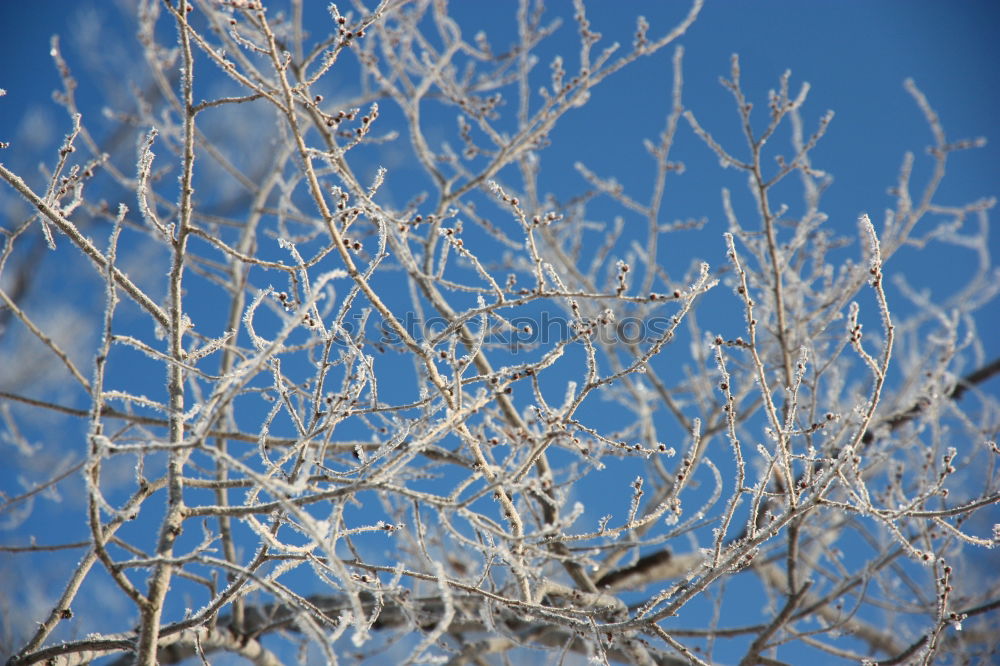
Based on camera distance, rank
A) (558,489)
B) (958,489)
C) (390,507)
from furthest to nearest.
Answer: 1. (958,489)
2. (390,507)
3. (558,489)

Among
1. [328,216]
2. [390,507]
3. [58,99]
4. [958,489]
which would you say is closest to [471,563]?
[390,507]

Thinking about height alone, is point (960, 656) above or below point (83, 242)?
below

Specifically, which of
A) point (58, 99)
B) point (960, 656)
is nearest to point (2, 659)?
point (58, 99)

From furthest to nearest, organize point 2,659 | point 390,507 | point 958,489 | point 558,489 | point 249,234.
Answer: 1. point 958,489
2. point 249,234
3. point 390,507
4. point 2,659
5. point 558,489

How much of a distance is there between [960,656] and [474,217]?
328 centimetres

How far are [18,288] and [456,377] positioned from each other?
454 cm

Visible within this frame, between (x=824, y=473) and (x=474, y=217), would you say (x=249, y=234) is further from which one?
(x=824, y=473)

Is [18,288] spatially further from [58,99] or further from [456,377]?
[456,377]

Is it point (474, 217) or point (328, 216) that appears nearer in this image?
point (328, 216)

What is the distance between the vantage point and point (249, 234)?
3996 millimetres

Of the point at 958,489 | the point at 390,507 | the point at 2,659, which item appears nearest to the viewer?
the point at 2,659

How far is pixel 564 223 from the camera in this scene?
4.65 meters

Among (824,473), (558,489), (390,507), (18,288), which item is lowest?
(824,473)

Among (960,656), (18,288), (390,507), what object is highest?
(18,288)
